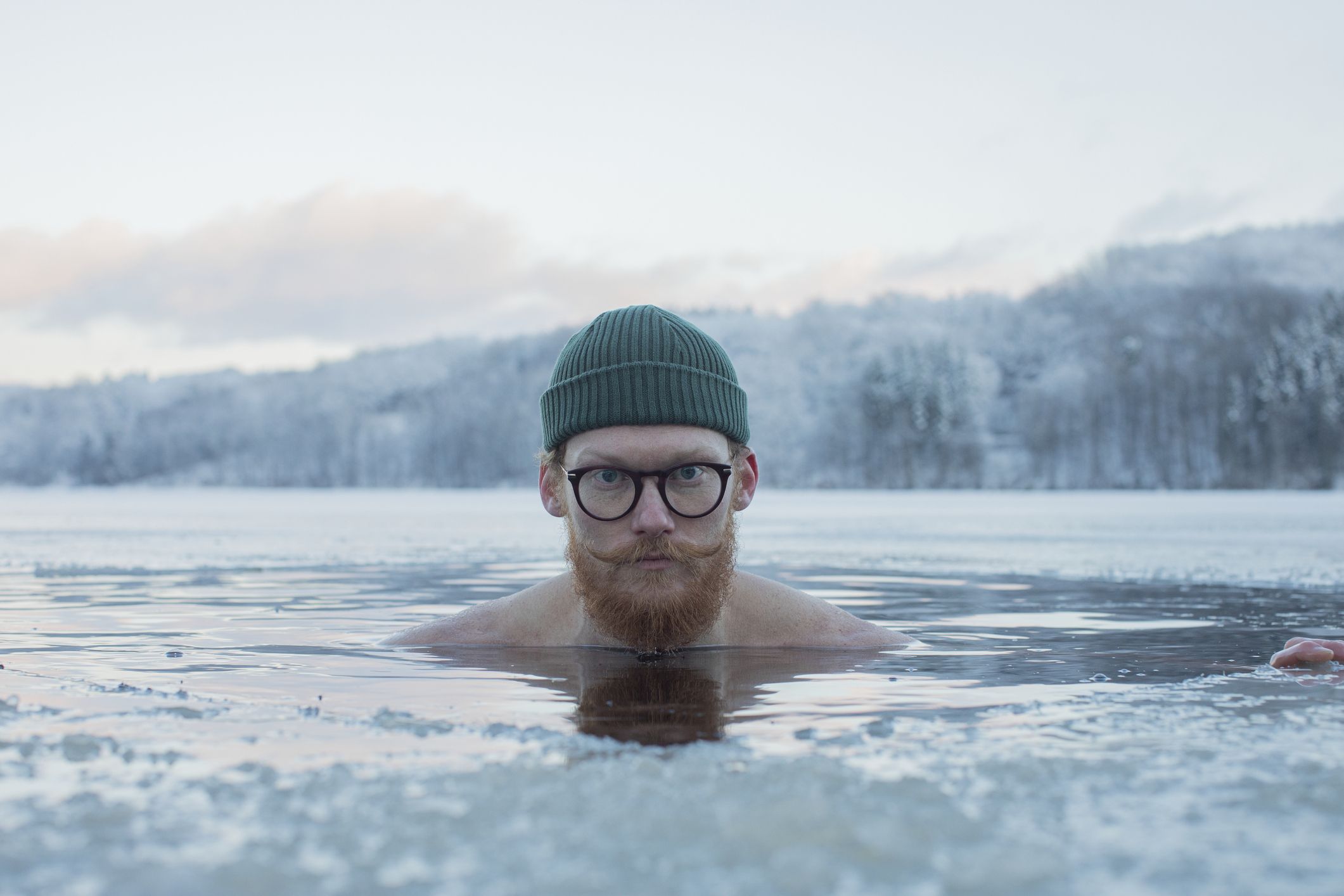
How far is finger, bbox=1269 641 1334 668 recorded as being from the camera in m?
4.03

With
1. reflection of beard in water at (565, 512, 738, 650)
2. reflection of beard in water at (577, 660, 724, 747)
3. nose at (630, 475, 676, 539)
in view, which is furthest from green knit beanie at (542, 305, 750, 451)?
reflection of beard in water at (577, 660, 724, 747)

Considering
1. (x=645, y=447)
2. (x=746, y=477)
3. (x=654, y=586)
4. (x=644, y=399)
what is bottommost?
(x=654, y=586)

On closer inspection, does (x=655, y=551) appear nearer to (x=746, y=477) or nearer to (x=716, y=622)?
(x=746, y=477)

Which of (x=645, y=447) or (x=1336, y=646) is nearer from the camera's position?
(x=645, y=447)

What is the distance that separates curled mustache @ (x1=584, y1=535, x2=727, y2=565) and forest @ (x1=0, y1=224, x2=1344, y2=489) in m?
76.6

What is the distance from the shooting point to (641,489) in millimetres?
3670

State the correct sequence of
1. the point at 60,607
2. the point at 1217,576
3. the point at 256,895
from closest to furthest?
the point at 256,895
the point at 60,607
the point at 1217,576

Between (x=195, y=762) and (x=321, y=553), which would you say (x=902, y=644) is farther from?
(x=321, y=553)

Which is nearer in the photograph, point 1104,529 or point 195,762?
point 195,762

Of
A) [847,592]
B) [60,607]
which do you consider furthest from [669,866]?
[847,592]

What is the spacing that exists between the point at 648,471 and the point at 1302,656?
244 centimetres

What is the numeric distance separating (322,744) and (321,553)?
10.6 m

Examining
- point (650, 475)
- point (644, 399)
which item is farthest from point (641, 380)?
point (650, 475)

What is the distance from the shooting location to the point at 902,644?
16.0ft
